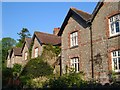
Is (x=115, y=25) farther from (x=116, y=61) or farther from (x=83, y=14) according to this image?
(x=83, y=14)

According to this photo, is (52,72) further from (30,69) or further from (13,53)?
(13,53)

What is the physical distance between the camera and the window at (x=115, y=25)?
21234mm

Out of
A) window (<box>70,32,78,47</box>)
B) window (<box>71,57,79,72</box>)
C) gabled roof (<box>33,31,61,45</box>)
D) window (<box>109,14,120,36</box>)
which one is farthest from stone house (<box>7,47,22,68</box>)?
window (<box>109,14,120,36</box>)

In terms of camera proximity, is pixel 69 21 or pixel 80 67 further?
pixel 69 21

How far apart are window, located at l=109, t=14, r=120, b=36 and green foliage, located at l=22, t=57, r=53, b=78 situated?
1232cm

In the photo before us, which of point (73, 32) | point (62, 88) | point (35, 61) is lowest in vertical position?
point (62, 88)

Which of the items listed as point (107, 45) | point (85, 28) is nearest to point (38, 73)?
point (85, 28)

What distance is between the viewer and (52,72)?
101 feet

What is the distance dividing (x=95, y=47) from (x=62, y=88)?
8.66 metres

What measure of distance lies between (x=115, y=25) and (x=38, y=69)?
13747 mm

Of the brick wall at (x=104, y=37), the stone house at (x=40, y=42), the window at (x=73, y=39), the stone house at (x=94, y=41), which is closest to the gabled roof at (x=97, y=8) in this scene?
the stone house at (x=94, y=41)

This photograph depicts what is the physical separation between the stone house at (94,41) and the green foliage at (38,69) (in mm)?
3792

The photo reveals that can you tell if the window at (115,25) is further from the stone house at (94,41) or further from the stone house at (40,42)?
the stone house at (40,42)

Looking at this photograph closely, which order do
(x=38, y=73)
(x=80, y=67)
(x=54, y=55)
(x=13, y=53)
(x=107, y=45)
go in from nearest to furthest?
(x=107, y=45), (x=80, y=67), (x=38, y=73), (x=54, y=55), (x=13, y=53)
